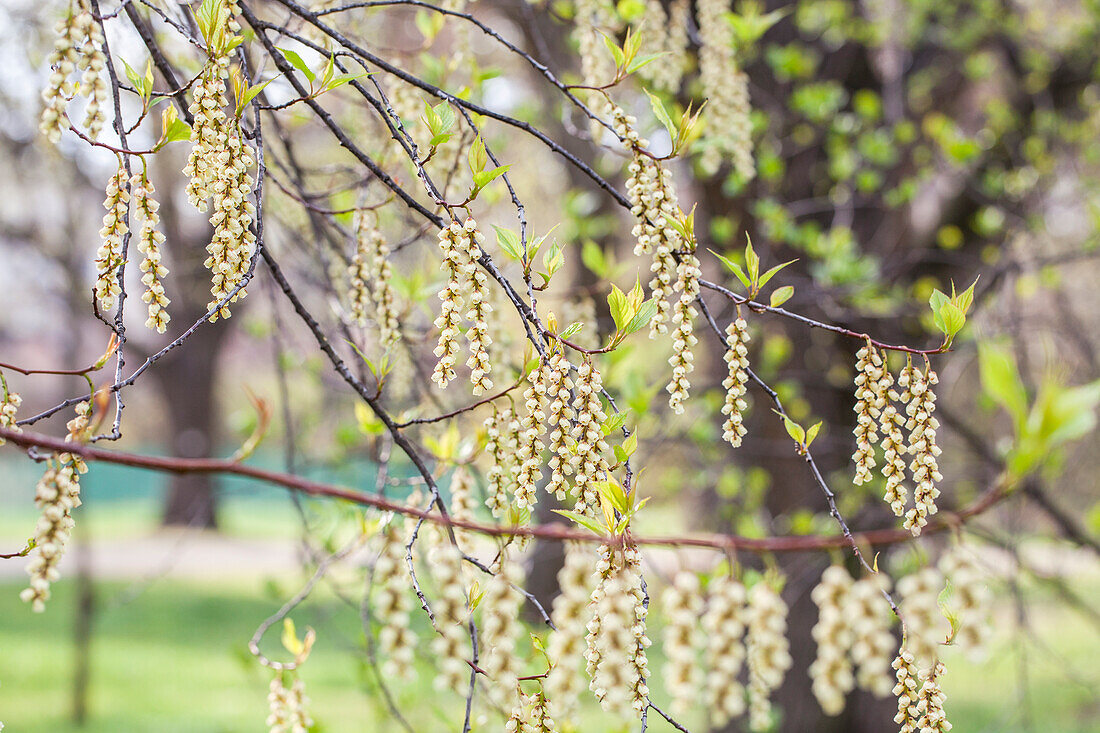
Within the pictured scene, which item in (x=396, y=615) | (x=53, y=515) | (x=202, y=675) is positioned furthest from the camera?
(x=202, y=675)

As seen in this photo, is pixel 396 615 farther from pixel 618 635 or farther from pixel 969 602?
pixel 969 602

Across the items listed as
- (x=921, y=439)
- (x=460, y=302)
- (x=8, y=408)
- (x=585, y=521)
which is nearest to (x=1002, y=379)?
(x=921, y=439)

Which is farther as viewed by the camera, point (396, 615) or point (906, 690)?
point (396, 615)

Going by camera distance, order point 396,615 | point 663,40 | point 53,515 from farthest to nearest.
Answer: point 663,40
point 396,615
point 53,515

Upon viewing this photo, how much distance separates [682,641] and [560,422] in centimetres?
60

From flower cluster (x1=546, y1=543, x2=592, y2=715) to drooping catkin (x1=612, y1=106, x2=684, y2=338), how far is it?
0.40 metres

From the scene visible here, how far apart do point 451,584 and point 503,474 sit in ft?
0.69

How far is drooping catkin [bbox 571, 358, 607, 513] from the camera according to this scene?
39.7 inches

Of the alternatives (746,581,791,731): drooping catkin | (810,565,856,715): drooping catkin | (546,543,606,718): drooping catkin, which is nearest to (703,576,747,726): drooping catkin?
(746,581,791,731): drooping catkin

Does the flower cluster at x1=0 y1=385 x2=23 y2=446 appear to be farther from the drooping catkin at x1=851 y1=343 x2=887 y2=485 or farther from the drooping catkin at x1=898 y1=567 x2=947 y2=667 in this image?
the drooping catkin at x1=898 y1=567 x2=947 y2=667

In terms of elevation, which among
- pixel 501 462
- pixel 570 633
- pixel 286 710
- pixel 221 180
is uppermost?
pixel 221 180

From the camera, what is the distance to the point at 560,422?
1.01 m

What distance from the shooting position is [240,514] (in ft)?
56.4

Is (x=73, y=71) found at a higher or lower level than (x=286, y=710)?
higher
